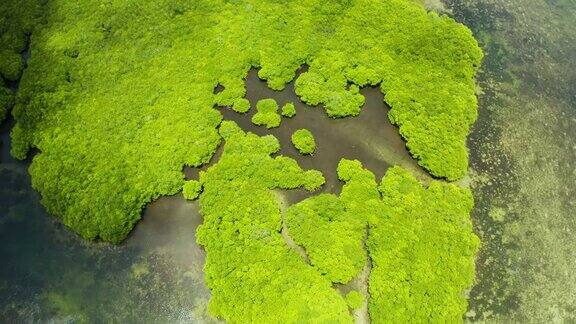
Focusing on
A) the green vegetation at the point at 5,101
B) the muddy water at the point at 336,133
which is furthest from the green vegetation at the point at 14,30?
the muddy water at the point at 336,133

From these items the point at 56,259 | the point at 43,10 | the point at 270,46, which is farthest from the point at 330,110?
the point at 43,10

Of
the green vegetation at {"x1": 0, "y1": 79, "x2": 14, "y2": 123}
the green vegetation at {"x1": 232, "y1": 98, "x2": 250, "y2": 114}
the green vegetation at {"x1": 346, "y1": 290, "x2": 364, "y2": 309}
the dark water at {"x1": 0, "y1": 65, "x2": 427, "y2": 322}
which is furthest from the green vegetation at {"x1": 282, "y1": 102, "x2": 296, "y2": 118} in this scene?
the green vegetation at {"x1": 0, "y1": 79, "x2": 14, "y2": 123}

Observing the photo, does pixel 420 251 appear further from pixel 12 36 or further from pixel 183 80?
pixel 12 36

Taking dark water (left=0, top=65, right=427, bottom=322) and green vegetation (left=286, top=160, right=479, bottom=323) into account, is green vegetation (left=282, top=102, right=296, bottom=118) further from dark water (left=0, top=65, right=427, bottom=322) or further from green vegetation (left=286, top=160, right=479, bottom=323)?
green vegetation (left=286, top=160, right=479, bottom=323)

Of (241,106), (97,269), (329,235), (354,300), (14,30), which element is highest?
(14,30)

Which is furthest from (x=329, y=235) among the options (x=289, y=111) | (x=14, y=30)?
(x=14, y=30)

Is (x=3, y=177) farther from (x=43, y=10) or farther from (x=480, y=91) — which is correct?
(x=480, y=91)
